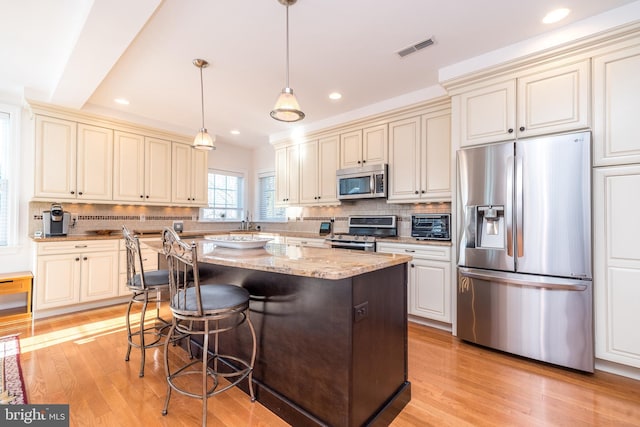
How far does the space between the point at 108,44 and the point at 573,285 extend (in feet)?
13.4

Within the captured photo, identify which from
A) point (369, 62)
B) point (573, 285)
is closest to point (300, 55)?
point (369, 62)

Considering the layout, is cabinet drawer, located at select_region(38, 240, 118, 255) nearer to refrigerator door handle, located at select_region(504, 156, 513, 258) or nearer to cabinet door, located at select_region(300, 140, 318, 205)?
cabinet door, located at select_region(300, 140, 318, 205)

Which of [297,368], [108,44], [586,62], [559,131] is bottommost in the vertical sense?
[297,368]

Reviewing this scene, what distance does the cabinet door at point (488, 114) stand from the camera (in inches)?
103

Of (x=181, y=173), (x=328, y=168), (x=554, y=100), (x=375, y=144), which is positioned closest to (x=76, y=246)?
(x=181, y=173)

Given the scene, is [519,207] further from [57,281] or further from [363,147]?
[57,281]

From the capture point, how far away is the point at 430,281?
124 inches

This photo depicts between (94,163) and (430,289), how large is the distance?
449cm

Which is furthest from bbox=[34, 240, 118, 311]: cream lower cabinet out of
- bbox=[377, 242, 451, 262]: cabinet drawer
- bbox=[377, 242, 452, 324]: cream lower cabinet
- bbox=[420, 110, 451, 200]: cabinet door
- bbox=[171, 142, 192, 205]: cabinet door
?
bbox=[420, 110, 451, 200]: cabinet door

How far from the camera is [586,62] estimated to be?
2.30 meters

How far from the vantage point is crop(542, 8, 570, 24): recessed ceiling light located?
2154mm

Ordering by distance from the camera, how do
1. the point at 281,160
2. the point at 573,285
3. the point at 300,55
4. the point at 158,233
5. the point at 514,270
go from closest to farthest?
1. the point at 573,285
2. the point at 514,270
3. the point at 300,55
4. the point at 158,233
5. the point at 281,160

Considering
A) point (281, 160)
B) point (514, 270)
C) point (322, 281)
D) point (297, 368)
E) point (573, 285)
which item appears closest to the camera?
point (322, 281)

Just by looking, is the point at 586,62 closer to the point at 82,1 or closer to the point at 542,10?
the point at 542,10
